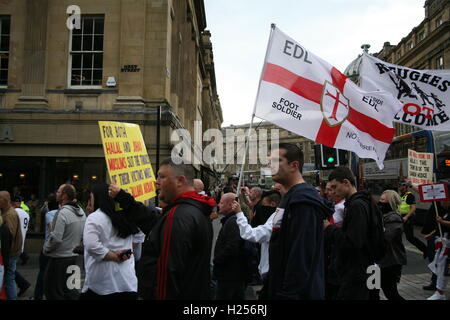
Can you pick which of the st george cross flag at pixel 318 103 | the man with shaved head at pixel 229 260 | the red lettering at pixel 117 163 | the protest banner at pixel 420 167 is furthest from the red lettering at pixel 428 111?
the red lettering at pixel 117 163

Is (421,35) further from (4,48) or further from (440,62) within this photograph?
(4,48)

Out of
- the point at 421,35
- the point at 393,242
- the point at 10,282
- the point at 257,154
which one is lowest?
the point at 10,282

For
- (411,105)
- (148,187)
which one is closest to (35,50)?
(148,187)

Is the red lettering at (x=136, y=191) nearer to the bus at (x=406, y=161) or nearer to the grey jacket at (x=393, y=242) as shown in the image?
the grey jacket at (x=393, y=242)

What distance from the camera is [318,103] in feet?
16.2

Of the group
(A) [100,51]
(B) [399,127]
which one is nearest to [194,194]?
(A) [100,51]

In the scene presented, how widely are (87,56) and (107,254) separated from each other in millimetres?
11814

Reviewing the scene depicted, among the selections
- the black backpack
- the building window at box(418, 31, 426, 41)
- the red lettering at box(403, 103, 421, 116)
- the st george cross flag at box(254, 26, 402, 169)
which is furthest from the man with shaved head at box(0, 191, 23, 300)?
the building window at box(418, 31, 426, 41)

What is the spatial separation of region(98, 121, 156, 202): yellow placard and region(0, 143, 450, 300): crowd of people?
11.2 inches

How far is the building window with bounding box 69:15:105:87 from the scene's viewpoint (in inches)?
550

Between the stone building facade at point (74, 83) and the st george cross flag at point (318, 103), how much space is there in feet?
29.6

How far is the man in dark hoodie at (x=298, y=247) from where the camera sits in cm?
252
